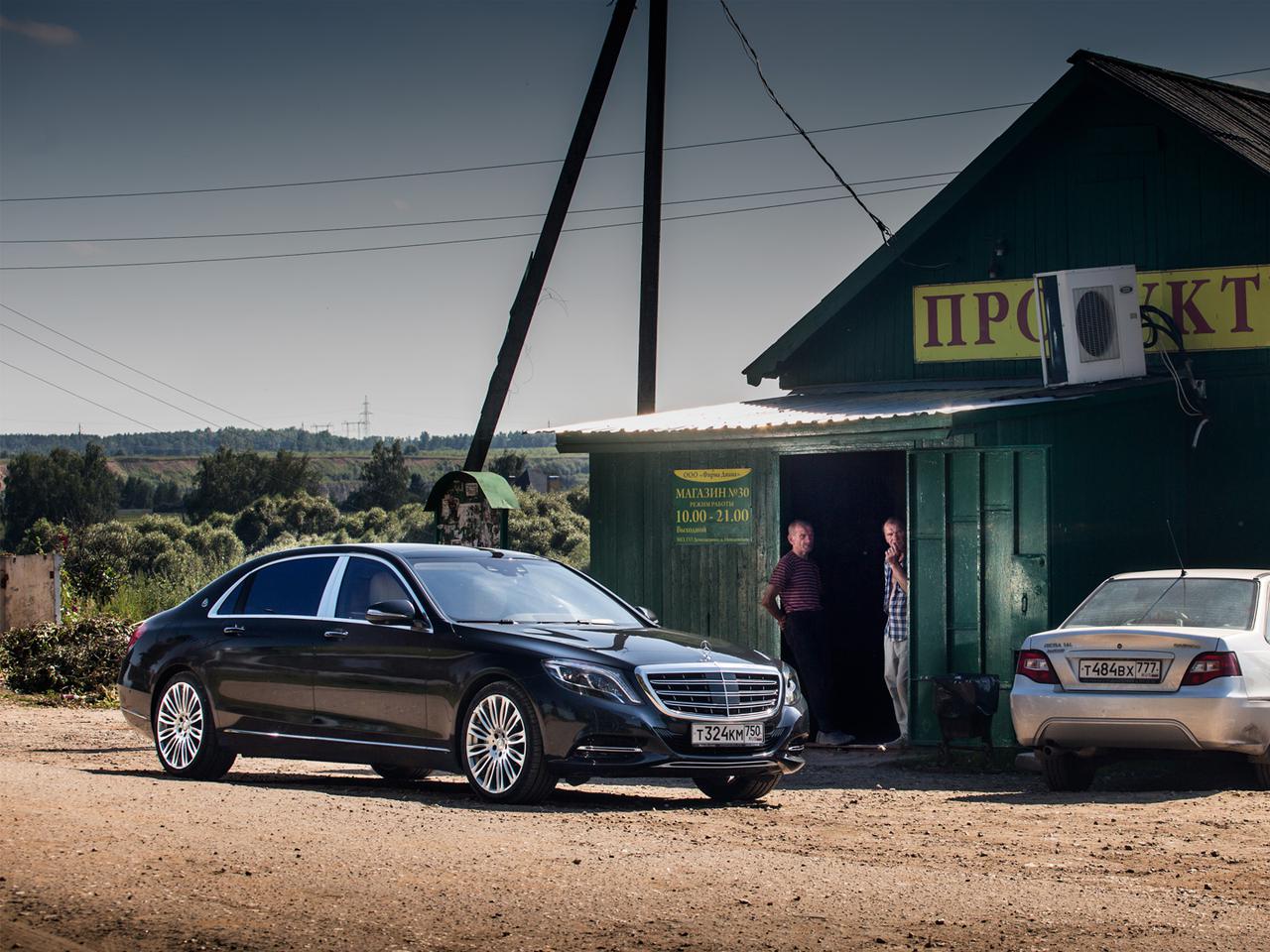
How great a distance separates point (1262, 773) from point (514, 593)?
5.19 m

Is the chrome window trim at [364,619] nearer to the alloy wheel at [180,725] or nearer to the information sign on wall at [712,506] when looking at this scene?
the alloy wheel at [180,725]

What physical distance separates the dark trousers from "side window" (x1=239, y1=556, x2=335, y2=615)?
5345mm

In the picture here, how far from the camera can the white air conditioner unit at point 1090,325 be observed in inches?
709

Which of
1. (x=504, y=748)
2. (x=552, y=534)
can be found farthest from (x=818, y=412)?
(x=552, y=534)

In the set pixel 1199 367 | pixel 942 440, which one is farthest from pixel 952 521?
pixel 1199 367

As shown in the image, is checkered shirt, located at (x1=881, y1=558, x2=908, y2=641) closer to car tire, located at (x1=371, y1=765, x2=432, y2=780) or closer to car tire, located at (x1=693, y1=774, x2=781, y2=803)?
car tire, located at (x1=693, y1=774, x2=781, y2=803)

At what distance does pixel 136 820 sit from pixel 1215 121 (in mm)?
15110

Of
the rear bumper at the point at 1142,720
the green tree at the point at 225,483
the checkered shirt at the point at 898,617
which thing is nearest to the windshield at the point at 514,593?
the rear bumper at the point at 1142,720

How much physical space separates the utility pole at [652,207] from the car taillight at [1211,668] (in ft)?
37.7

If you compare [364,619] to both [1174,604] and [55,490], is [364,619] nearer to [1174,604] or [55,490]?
[1174,604]

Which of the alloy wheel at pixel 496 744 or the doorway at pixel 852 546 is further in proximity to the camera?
the doorway at pixel 852 546

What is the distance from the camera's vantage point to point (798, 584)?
1644 centimetres

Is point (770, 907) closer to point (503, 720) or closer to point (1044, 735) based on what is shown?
point (503, 720)

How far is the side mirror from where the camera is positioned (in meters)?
11.6
